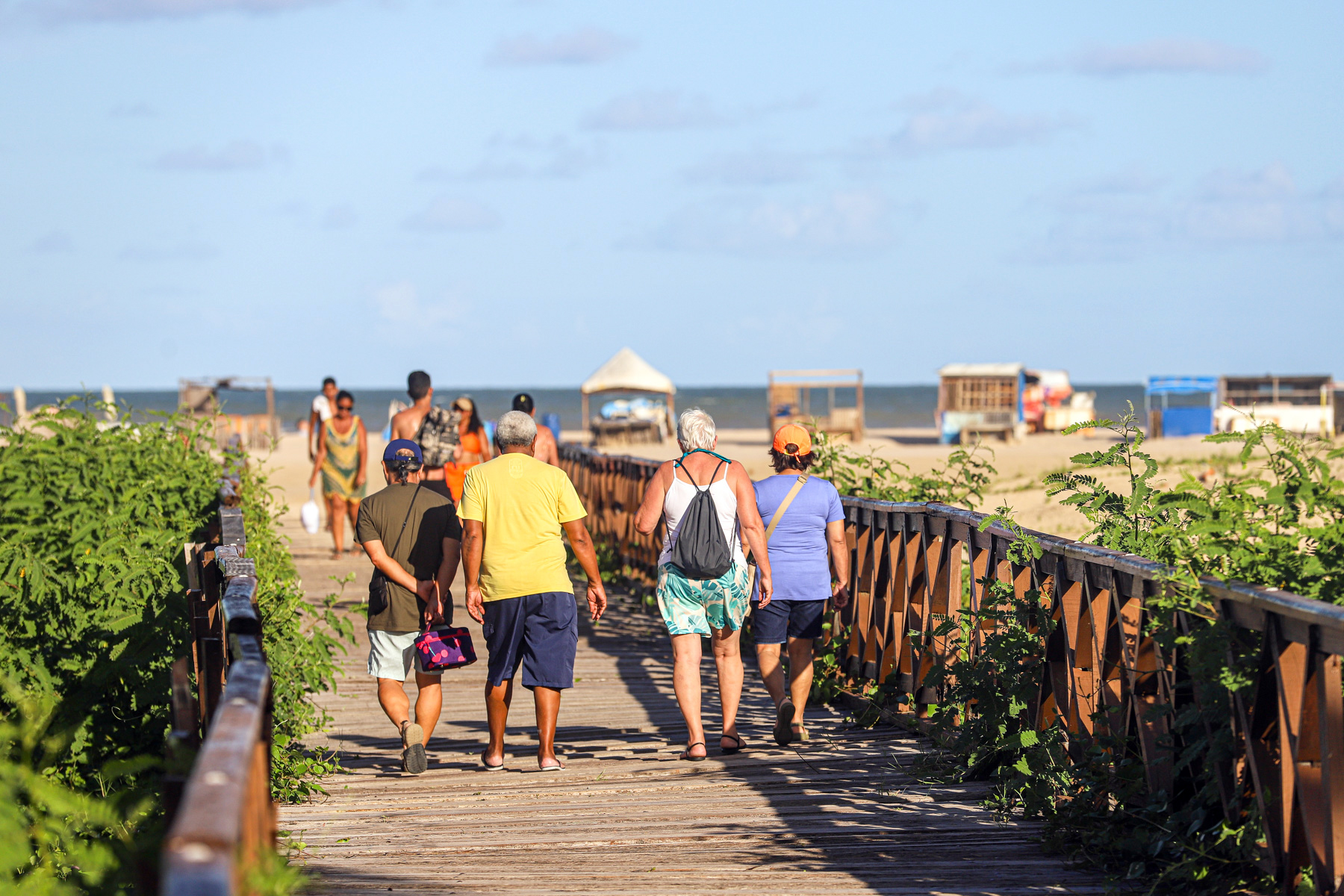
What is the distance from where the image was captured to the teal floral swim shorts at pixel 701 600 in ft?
18.4

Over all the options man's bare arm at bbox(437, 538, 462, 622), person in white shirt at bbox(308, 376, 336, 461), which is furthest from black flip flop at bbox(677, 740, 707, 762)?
person in white shirt at bbox(308, 376, 336, 461)

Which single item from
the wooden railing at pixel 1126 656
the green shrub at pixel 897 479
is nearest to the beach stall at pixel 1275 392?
the green shrub at pixel 897 479

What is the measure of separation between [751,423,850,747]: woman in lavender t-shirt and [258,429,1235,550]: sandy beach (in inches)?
287

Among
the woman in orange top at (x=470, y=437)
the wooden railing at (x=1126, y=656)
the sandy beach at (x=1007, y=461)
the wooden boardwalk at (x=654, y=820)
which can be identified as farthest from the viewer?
the sandy beach at (x=1007, y=461)

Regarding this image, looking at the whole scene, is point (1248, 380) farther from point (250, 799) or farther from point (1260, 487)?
point (250, 799)

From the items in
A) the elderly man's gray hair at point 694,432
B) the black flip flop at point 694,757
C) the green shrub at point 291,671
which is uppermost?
the elderly man's gray hair at point 694,432

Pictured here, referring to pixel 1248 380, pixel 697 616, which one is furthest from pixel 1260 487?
pixel 1248 380

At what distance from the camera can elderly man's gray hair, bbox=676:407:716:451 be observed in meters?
5.66

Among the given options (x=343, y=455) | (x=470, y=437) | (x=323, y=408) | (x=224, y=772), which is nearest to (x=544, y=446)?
(x=470, y=437)

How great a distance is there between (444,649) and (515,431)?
3.40 ft

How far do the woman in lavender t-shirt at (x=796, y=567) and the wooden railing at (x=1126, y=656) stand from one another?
44 centimetres

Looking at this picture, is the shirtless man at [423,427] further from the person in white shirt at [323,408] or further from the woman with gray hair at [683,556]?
the person in white shirt at [323,408]

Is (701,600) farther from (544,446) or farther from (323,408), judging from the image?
(323,408)

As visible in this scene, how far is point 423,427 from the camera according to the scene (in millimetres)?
8148
